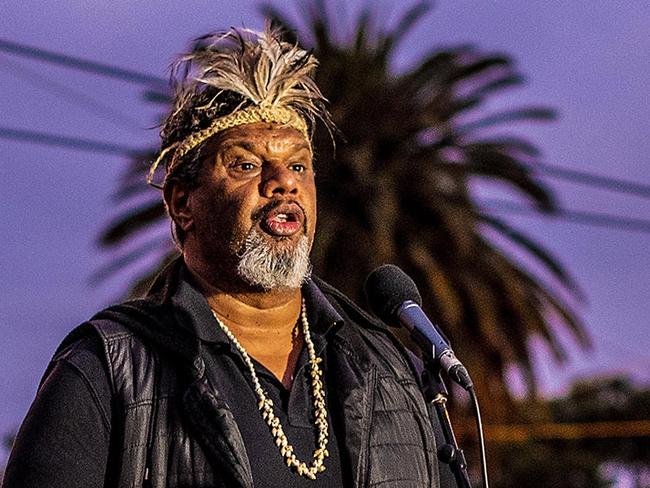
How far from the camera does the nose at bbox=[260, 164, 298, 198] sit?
368 centimetres

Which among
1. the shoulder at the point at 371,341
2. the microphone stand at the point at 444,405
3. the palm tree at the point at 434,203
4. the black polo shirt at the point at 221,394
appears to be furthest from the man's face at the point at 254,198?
the palm tree at the point at 434,203

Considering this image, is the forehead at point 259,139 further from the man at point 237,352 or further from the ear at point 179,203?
the ear at point 179,203

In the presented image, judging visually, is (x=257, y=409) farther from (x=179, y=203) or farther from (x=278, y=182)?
(x=179, y=203)

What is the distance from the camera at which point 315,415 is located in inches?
142

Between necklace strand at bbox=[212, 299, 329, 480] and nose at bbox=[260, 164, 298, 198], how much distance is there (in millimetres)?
385

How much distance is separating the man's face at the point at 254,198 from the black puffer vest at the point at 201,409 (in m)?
0.23

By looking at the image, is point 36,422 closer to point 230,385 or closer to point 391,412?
point 230,385

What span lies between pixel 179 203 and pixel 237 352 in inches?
22.5

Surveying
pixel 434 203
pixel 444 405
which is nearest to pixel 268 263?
Result: pixel 444 405

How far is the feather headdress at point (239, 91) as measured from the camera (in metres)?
3.88

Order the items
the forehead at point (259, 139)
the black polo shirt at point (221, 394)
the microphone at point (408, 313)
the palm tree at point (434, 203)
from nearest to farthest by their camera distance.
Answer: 1. the black polo shirt at point (221, 394)
2. the microphone at point (408, 313)
3. the forehead at point (259, 139)
4. the palm tree at point (434, 203)

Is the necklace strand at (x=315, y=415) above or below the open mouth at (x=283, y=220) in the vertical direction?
below

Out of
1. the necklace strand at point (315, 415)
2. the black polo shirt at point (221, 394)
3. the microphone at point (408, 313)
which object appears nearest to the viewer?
the black polo shirt at point (221, 394)

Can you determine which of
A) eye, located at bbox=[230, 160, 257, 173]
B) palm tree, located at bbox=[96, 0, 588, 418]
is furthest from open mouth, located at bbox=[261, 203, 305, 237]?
palm tree, located at bbox=[96, 0, 588, 418]
